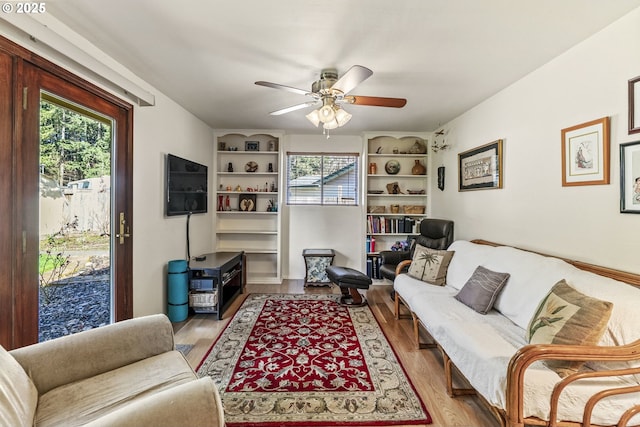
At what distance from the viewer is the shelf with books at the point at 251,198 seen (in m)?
4.62

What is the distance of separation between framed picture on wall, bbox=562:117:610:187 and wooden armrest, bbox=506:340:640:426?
3.83ft

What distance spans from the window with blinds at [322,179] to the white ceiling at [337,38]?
1892mm

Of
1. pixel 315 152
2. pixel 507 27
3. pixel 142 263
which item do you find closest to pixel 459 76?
pixel 507 27

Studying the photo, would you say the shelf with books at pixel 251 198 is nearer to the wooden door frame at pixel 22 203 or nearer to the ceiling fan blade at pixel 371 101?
the ceiling fan blade at pixel 371 101

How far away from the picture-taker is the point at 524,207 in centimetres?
254

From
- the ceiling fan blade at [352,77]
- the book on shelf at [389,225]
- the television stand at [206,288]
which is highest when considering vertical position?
the ceiling fan blade at [352,77]

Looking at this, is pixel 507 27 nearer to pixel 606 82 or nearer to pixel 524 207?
pixel 606 82

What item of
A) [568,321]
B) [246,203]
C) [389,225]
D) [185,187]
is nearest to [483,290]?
[568,321]

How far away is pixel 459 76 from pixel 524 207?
132cm

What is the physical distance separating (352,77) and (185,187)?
96.8 inches

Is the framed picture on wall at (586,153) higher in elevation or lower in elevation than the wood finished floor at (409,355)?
higher

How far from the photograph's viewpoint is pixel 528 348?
50.0 inches

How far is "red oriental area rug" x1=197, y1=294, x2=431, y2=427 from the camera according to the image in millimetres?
1707

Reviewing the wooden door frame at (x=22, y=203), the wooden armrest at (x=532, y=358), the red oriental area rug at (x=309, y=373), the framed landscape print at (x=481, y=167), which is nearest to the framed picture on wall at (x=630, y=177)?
the wooden armrest at (x=532, y=358)
